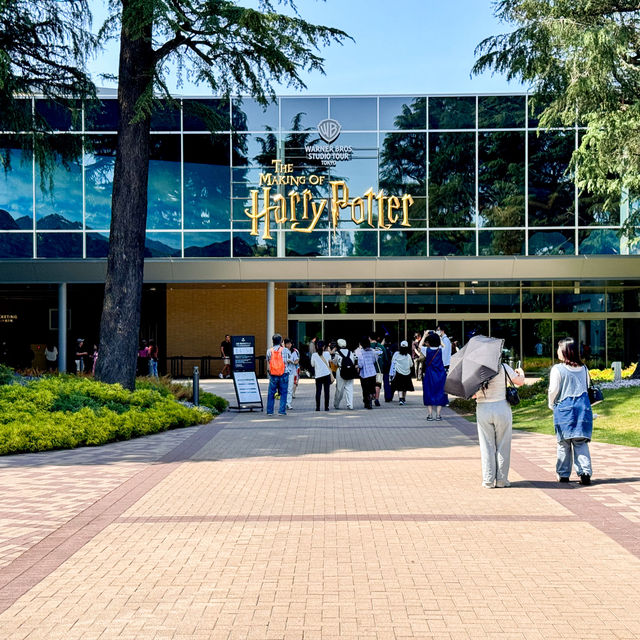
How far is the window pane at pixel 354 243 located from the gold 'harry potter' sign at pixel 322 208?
14.6 inches

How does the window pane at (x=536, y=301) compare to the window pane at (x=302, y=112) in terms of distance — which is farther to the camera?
the window pane at (x=536, y=301)

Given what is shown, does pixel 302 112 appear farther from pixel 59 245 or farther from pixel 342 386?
pixel 342 386

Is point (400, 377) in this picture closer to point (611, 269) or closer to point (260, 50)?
point (260, 50)

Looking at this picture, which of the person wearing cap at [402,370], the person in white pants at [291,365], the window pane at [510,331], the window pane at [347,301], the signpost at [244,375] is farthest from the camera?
the window pane at [510,331]

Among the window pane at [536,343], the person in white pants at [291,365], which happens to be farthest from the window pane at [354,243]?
the person in white pants at [291,365]

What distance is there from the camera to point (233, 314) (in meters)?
37.2

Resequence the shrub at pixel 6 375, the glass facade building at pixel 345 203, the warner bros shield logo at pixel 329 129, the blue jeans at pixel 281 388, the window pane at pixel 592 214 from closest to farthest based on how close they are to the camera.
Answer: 1. the shrub at pixel 6 375
2. the blue jeans at pixel 281 388
3. the window pane at pixel 592 214
4. the glass facade building at pixel 345 203
5. the warner bros shield logo at pixel 329 129

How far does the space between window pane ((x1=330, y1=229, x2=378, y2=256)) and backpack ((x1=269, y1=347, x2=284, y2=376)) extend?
15.2 metres

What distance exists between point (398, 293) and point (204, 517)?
28.4m

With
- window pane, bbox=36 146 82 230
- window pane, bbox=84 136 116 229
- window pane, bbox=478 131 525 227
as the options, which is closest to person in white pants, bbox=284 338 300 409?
window pane, bbox=478 131 525 227

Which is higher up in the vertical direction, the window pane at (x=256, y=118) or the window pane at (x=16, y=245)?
the window pane at (x=256, y=118)

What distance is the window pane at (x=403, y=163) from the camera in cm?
3394

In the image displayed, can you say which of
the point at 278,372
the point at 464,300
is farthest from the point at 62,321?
the point at 278,372

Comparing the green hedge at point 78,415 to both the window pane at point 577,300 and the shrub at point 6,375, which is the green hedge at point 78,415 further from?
the window pane at point 577,300
